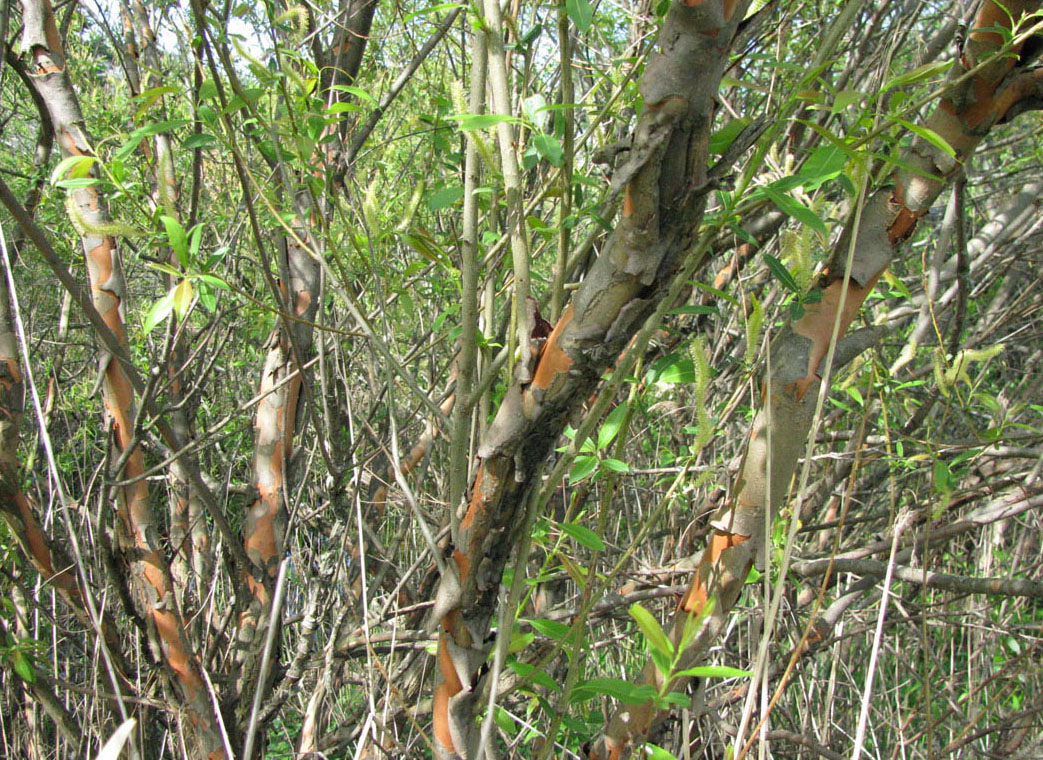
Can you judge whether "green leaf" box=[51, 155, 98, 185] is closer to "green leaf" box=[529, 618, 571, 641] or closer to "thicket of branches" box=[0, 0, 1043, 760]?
"thicket of branches" box=[0, 0, 1043, 760]

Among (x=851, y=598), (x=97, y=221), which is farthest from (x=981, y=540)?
(x=97, y=221)

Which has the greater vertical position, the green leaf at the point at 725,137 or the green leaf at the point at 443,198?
the green leaf at the point at 725,137

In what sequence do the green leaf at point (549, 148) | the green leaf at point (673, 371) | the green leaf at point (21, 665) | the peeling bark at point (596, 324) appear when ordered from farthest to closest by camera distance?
the green leaf at point (21, 665) → the green leaf at point (673, 371) → the green leaf at point (549, 148) → the peeling bark at point (596, 324)

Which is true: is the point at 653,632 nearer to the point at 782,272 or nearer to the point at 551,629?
the point at 551,629

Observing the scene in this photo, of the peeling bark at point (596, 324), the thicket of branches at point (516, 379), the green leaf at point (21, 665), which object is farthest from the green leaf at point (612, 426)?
the green leaf at point (21, 665)

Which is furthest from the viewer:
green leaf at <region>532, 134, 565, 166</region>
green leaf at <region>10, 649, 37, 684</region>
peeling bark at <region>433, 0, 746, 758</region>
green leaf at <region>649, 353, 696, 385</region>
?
green leaf at <region>10, 649, 37, 684</region>

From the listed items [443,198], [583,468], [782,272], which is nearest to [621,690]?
[583,468]

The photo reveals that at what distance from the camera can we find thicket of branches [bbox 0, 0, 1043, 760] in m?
0.74

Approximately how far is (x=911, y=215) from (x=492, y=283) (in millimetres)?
477

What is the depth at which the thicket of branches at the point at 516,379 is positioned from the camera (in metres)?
0.74

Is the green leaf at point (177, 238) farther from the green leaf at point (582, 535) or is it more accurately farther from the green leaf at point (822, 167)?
the green leaf at point (822, 167)

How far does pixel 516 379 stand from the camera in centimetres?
74

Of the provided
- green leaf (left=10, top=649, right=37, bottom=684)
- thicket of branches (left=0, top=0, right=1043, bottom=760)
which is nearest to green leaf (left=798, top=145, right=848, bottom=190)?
thicket of branches (left=0, top=0, right=1043, bottom=760)

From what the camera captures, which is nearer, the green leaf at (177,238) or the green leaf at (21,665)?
the green leaf at (177,238)
